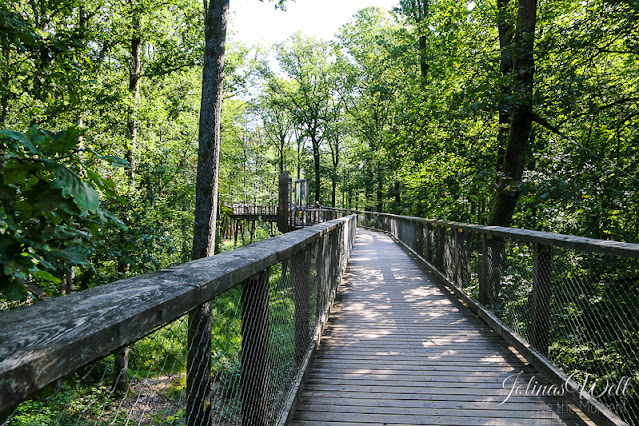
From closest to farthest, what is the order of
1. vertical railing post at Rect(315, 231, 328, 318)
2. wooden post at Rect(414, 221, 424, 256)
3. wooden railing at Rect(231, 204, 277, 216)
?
vertical railing post at Rect(315, 231, 328, 318) < wooden post at Rect(414, 221, 424, 256) < wooden railing at Rect(231, 204, 277, 216)

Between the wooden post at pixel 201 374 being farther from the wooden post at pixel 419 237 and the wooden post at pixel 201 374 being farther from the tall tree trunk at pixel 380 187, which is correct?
the tall tree trunk at pixel 380 187

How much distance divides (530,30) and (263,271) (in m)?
8.23

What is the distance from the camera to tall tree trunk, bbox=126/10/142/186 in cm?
1185

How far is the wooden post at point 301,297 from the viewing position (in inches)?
127

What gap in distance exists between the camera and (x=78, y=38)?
4512 millimetres

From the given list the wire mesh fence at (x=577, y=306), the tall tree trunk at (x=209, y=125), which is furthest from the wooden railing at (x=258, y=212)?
the wire mesh fence at (x=577, y=306)

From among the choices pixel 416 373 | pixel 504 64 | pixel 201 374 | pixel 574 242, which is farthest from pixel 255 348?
pixel 504 64

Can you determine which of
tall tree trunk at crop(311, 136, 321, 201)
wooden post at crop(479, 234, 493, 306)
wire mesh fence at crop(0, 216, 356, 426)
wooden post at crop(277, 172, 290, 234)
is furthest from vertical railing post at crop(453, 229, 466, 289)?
tall tree trunk at crop(311, 136, 321, 201)

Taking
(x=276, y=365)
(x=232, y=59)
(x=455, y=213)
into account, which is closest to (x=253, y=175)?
(x=232, y=59)

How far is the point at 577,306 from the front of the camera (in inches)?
151

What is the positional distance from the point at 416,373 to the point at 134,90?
43.1 feet

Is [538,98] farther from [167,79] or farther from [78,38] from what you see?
[167,79]

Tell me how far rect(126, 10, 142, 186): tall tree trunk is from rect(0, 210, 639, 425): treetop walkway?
893 cm

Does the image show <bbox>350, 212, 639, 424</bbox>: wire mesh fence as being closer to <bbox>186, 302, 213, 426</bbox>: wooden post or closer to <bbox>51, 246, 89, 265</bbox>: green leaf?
<bbox>186, 302, 213, 426</bbox>: wooden post
